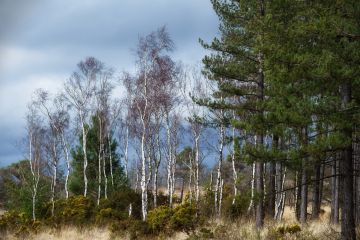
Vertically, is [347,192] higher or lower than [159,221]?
higher

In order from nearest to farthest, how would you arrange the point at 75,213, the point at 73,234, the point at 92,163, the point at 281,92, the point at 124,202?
the point at 281,92, the point at 73,234, the point at 75,213, the point at 124,202, the point at 92,163

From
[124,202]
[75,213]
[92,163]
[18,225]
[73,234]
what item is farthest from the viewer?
[92,163]

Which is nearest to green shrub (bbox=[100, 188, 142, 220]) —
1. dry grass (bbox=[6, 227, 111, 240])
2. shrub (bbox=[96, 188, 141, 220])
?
shrub (bbox=[96, 188, 141, 220])

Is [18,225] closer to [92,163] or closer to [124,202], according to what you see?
[124,202]

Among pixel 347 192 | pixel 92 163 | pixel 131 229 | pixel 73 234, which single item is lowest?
pixel 73 234

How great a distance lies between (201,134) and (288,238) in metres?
17.2

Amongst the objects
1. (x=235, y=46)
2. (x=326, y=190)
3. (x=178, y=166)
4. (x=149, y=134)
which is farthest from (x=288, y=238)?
(x=178, y=166)

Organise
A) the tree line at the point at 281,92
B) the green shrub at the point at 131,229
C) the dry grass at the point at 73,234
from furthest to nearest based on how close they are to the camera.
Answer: the dry grass at the point at 73,234 → the green shrub at the point at 131,229 → the tree line at the point at 281,92

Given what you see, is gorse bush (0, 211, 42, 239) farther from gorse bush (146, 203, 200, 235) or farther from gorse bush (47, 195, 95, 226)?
gorse bush (146, 203, 200, 235)

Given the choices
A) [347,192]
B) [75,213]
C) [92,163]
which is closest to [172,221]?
[347,192]

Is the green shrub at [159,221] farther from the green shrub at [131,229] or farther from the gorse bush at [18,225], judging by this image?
the gorse bush at [18,225]

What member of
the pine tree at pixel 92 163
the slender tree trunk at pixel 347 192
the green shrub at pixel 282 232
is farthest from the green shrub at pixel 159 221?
the pine tree at pixel 92 163

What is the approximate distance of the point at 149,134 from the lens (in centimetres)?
2512

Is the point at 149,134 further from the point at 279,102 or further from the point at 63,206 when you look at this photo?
the point at 279,102
